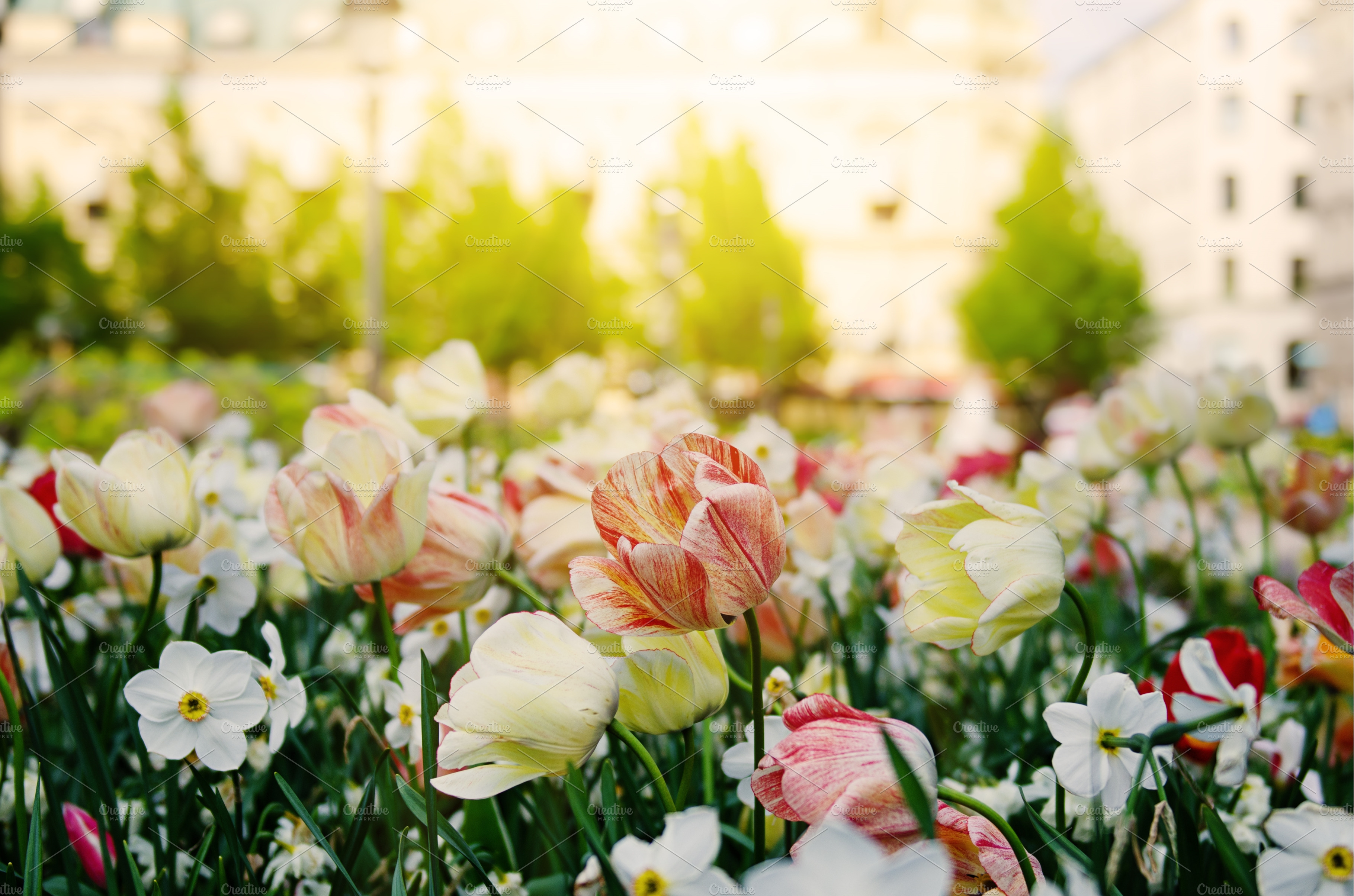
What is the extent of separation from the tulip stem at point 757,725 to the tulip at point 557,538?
9.4 inches

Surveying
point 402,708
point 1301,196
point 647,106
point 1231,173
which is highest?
point 647,106

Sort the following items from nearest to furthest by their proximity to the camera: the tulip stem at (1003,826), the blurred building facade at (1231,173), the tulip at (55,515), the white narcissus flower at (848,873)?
the white narcissus flower at (848,873) < the tulip stem at (1003,826) < the tulip at (55,515) < the blurred building facade at (1231,173)

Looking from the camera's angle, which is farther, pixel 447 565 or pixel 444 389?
pixel 444 389

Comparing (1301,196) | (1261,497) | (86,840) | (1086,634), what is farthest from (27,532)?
(1301,196)

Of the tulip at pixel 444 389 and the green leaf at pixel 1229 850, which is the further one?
the tulip at pixel 444 389

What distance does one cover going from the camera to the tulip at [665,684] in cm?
44

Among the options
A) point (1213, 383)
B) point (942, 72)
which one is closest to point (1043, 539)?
point (1213, 383)

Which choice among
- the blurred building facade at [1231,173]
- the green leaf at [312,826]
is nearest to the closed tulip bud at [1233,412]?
the green leaf at [312,826]

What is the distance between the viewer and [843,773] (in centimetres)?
38

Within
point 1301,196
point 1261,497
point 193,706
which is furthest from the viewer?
point 1301,196

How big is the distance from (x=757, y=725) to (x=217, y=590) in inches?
18.4

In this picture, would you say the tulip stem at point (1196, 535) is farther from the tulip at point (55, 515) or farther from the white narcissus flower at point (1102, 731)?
the tulip at point (55, 515)

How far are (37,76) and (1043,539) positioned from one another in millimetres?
29761

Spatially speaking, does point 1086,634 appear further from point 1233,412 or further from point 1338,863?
point 1233,412
